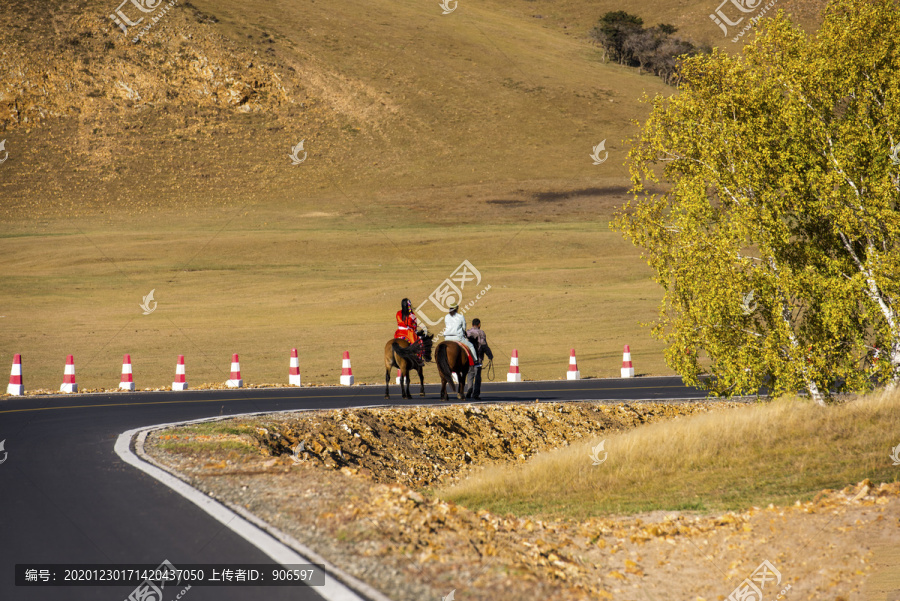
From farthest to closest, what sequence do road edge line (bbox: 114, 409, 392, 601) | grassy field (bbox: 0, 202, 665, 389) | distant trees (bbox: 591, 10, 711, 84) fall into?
distant trees (bbox: 591, 10, 711, 84)
grassy field (bbox: 0, 202, 665, 389)
road edge line (bbox: 114, 409, 392, 601)

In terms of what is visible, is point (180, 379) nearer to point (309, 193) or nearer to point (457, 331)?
point (457, 331)

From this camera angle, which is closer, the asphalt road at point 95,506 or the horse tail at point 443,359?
the asphalt road at point 95,506

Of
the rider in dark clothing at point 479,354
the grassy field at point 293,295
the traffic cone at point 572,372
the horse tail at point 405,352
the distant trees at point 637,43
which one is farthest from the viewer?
the distant trees at point 637,43

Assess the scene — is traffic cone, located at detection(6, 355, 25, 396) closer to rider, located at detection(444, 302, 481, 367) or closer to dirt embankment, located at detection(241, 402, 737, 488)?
dirt embankment, located at detection(241, 402, 737, 488)

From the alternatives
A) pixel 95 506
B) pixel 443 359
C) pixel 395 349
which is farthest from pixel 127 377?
pixel 95 506

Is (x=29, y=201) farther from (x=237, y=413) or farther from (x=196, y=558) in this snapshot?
(x=196, y=558)

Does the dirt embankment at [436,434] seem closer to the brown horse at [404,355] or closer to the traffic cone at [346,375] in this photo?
the brown horse at [404,355]

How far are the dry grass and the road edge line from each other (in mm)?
4717

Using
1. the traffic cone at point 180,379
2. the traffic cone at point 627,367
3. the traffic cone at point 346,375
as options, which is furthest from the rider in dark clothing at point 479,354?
the traffic cone at point 180,379

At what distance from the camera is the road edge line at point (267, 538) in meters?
6.98

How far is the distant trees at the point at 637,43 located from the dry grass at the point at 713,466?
5099 inches

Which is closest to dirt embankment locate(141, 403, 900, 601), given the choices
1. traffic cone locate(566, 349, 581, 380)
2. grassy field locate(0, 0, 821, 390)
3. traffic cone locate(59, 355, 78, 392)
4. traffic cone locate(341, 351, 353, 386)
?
traffic cone locate(59, 355, 78, 392)

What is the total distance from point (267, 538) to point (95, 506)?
2436 mm

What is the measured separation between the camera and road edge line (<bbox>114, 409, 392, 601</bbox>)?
6984 mm
